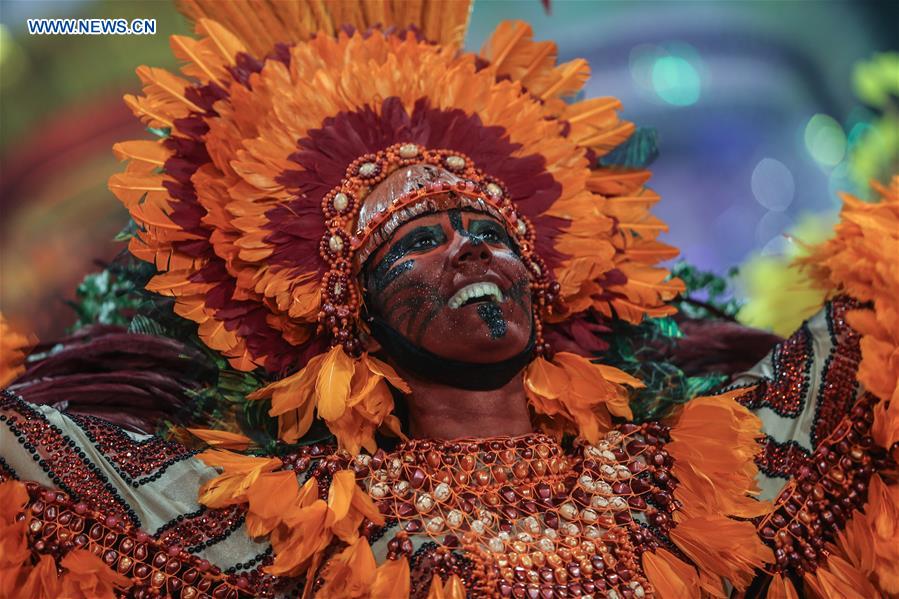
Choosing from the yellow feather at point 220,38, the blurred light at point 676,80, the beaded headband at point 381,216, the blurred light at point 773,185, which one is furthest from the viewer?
the blurred light at point 773,185

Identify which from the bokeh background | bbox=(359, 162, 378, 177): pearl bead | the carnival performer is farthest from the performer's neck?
the bokeh background

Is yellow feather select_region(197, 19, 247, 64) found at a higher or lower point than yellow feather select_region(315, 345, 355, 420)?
higher

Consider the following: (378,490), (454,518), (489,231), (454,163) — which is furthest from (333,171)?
(454,518)

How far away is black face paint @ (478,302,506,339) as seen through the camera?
203 centimetres

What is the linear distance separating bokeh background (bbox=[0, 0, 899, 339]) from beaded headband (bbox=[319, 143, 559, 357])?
187 centimetres

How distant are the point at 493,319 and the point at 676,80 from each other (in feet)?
11.4

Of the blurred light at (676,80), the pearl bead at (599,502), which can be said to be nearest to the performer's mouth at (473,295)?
the pearl bead at (599,502)

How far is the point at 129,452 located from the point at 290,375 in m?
0.45

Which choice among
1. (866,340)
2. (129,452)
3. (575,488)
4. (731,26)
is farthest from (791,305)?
(731,26)

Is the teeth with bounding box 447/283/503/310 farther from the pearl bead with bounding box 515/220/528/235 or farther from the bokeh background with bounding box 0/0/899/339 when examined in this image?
the bokeh background with bounding box 0/0/899/339

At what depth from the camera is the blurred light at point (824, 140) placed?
528 centimetres

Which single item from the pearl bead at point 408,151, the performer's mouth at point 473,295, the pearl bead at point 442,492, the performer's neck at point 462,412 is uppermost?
the pearl bead at point 408,151

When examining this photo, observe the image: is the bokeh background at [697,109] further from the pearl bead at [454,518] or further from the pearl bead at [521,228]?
the pearl bead at [454,518]

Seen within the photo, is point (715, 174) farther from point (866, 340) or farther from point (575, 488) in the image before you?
point (575, 488)
